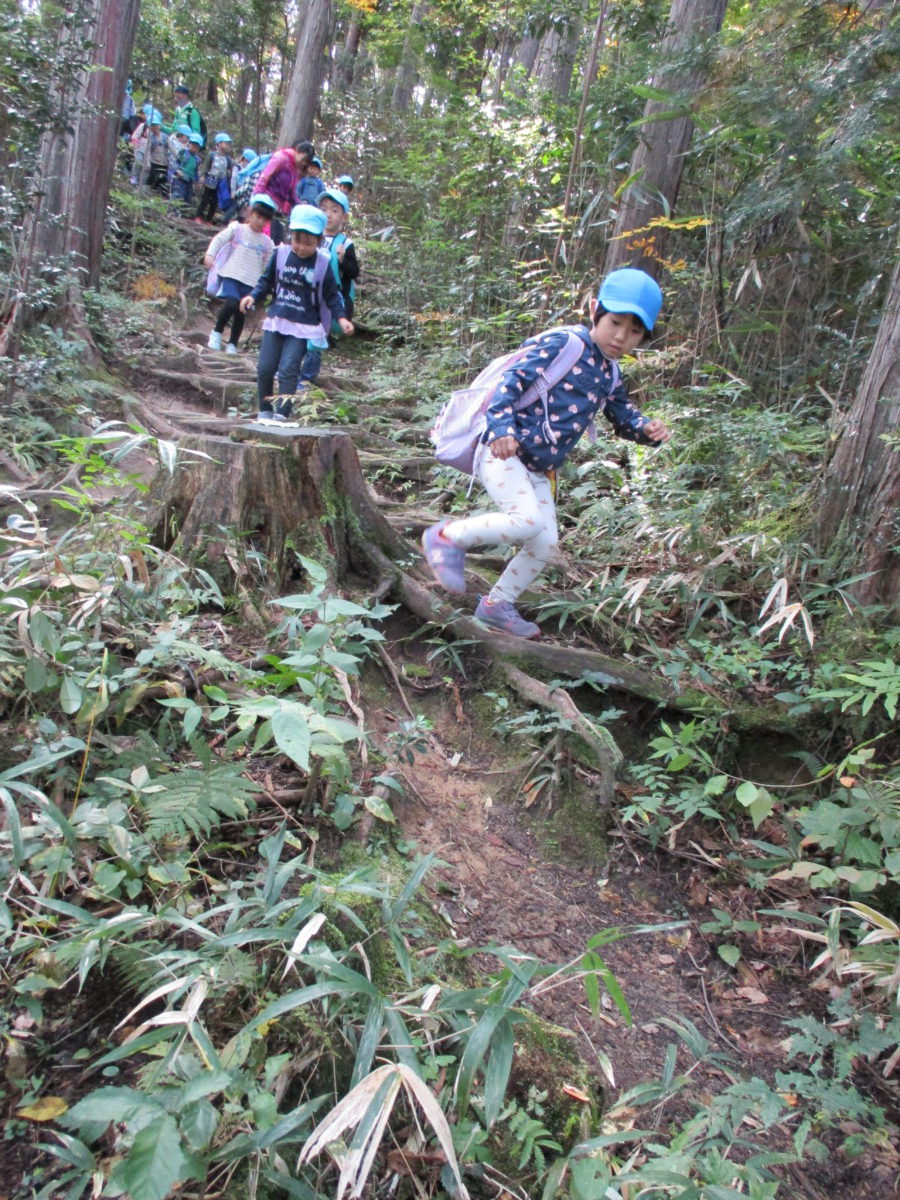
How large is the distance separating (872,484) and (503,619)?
1.80 meters

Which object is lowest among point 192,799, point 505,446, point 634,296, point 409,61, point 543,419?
point 192,799

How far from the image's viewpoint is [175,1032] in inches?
57.4

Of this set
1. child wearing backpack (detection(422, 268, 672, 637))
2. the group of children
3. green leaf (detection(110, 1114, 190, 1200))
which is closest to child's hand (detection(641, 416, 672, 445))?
child wearing backpack (detection(422, 268, 672, 637))

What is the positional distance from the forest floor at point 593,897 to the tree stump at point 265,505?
2.00 feet

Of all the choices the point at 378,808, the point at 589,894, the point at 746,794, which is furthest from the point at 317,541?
the point at 746,794

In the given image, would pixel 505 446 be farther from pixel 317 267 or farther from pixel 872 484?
pixel 317 267

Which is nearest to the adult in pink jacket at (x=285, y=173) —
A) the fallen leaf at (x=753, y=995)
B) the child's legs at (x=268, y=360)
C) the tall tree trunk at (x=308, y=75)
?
the child's legs at (x=268, y=360)

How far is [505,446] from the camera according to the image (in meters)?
3.28

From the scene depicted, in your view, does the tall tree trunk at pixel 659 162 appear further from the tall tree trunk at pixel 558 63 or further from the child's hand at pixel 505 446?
the child's hand at pixel 505 446

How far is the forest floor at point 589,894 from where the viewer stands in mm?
2232

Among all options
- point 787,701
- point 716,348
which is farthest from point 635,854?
point 716,348

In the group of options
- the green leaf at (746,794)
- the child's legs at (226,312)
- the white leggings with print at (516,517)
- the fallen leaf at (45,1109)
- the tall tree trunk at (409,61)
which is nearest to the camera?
the fallen leaf at (45,1109)

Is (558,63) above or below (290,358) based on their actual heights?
above

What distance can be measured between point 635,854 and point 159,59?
17.1 meters
